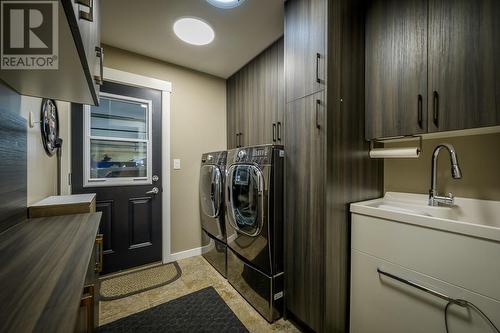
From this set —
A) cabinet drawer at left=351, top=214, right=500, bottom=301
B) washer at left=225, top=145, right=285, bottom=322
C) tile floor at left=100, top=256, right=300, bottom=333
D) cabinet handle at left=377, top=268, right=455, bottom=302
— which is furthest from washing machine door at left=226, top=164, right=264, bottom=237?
cabinet handle at left=377, top=268, right=455, bottom=302

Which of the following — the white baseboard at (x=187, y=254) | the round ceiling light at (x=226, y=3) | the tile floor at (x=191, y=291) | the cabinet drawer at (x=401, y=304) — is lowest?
the tile floor at (x=191, y=291)

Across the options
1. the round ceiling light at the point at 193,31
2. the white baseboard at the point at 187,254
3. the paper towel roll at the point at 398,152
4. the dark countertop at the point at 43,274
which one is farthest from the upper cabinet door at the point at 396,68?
the white baseboard at the point at 187,254

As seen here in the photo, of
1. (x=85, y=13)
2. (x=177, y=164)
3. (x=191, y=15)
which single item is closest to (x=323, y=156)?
(x=85, y=13)

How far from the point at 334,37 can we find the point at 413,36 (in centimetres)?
45

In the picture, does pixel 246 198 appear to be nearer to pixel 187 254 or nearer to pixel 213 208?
pixel 213 208

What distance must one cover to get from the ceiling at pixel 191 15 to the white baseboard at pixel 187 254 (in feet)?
7.45

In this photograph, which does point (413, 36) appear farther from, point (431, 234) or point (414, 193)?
point (431, 234)

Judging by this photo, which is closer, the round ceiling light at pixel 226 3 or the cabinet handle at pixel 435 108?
the cabinet handle at pixel 435 108

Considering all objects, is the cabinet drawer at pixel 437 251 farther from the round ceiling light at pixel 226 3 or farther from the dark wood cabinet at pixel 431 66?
the round ceiling light at pixel 226 3

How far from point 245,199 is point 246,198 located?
0.02 m

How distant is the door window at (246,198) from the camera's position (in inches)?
64.6

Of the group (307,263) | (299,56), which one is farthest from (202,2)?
(307,263)

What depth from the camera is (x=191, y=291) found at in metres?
1.93

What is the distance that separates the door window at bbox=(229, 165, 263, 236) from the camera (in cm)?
164
